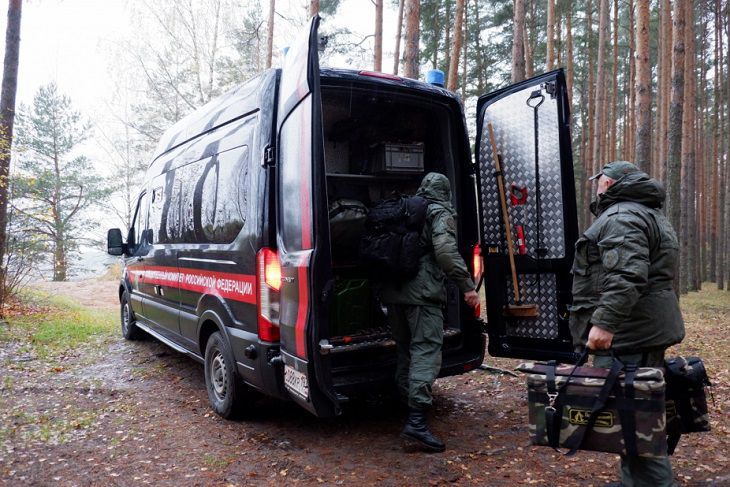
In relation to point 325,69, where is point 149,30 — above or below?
above

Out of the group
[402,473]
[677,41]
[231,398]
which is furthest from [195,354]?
[677,41]

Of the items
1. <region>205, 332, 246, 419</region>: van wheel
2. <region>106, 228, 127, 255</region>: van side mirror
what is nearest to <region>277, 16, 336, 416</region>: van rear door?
<region>205, 332, 246, 419</region>: van wheel

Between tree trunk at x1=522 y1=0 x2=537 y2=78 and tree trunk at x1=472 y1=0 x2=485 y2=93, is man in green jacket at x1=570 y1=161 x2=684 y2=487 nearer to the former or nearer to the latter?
tree trunk at x1=522 y1=0 x2=537 y2=78

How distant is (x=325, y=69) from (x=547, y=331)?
2.59m

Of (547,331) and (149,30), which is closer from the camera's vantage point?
(547,331)

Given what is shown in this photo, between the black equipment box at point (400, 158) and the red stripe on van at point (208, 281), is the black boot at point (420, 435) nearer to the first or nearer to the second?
the red stripe on van at point (208, 281)

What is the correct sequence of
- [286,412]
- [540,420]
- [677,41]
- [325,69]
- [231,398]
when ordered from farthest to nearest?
[677,41] → [286,412] → [231,398] → [325,69] → [540,420]

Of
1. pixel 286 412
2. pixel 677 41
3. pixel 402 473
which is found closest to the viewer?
pixel 402 473

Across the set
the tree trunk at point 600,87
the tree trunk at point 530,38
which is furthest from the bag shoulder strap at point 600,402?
the tree trunk at point 530,38

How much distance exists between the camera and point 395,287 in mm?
3686

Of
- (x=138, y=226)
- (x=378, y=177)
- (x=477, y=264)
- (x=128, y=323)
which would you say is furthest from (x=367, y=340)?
(x=128, y=323)

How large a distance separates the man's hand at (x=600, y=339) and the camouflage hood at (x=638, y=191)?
2.43 ft

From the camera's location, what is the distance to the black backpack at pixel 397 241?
3.57 metres

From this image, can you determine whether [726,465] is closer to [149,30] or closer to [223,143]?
[223,143]
